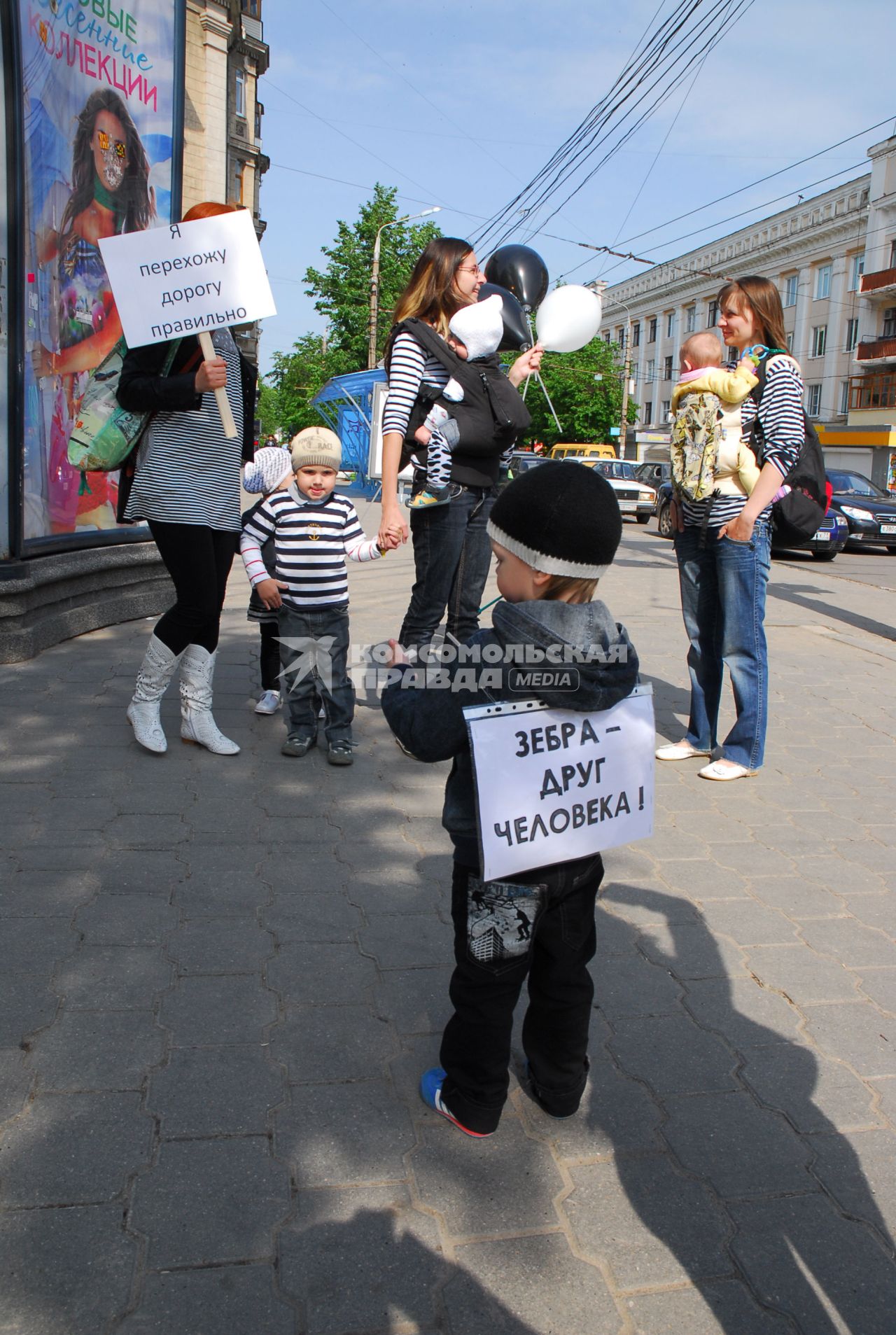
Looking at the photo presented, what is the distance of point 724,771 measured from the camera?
15.1ft

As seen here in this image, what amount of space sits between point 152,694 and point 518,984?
8.93 ft

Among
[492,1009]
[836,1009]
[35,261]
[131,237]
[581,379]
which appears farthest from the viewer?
[581,379]

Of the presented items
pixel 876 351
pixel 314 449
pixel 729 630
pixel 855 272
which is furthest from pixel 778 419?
pixel 855 272

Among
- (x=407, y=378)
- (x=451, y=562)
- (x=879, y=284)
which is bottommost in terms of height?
(x=451, y=562)

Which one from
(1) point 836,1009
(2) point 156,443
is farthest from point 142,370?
(1) point 836,1009

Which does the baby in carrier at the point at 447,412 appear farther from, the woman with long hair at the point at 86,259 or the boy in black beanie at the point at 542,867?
the woman with long hair at the point at 86,259

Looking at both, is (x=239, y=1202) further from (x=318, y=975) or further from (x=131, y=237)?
(x=131, y=237)

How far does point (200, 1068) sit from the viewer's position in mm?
2357

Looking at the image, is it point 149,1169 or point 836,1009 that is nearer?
point 149,1169

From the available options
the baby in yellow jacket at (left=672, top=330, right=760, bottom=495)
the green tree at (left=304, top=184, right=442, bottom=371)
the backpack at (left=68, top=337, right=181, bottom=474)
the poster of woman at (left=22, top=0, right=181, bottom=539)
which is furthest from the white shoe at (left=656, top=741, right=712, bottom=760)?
the green tree at (left=304, top=184, right=442, bottom=371)

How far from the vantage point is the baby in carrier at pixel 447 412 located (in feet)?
13.4

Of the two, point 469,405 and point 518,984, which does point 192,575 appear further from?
point 518,984

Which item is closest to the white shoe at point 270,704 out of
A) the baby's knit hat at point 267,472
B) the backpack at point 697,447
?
the baby's knit hat at point 267,472

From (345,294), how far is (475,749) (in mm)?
39955
